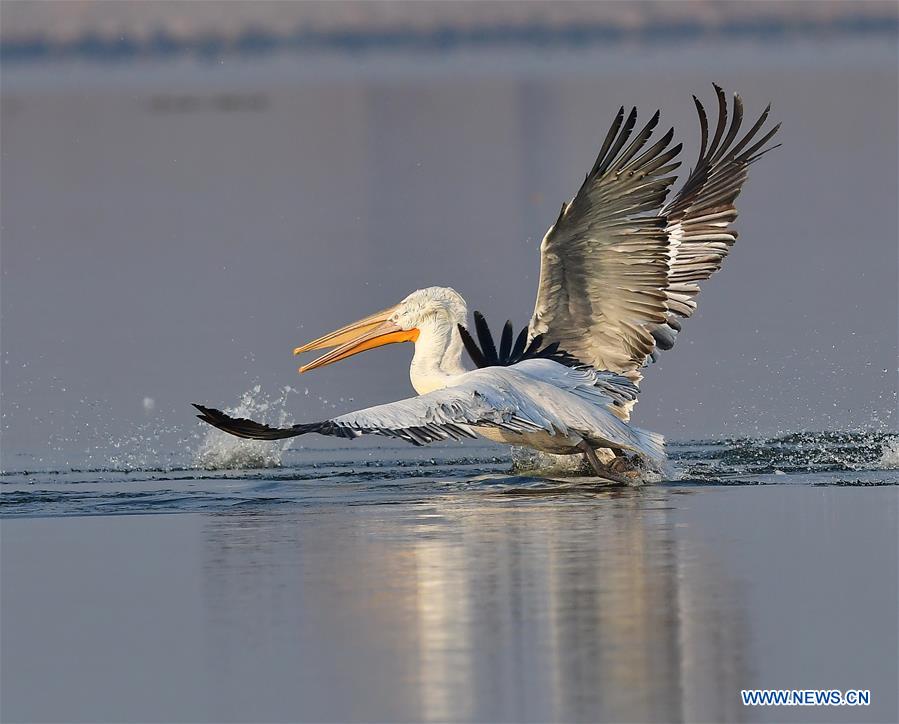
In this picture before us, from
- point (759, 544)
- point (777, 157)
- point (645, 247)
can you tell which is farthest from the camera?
point (777, 157)

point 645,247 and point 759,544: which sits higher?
point 645,247

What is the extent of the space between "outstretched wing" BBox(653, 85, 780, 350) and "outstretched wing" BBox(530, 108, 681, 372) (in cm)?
95

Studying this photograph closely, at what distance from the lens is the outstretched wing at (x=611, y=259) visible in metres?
10.5

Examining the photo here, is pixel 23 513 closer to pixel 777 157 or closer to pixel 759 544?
pixel 759 544

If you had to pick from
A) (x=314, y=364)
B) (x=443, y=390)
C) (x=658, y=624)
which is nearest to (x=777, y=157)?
(x=314, y=364)

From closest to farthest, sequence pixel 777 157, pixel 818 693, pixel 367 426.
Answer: pixel 818 693 < pixel 367 426 < pixel 777 157

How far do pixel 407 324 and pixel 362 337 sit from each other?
1.41 ft

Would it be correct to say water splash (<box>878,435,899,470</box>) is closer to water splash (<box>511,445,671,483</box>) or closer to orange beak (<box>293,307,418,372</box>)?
water splash (<box>511,445,671,483</box>)

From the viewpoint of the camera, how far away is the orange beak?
11305 millimetres

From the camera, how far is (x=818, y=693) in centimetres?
607

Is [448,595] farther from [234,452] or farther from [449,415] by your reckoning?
[234,452]

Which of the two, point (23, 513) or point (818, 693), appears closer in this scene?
point (818, 693)

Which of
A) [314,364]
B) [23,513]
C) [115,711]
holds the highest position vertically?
[314,364]

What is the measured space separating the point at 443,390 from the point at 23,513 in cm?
193
